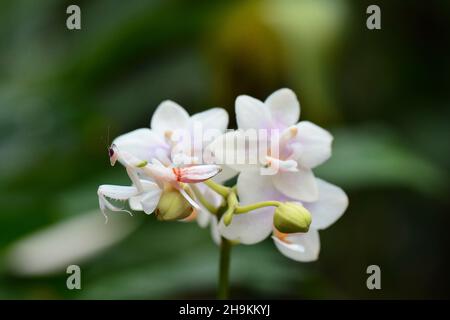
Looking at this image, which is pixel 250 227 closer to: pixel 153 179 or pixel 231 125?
pixel 153 179

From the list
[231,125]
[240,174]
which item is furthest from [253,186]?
[231,125]

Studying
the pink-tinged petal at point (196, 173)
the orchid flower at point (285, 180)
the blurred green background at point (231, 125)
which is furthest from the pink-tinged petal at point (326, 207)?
the blurred green background at point (231, 125)

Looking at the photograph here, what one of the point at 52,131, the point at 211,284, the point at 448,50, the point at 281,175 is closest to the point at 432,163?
the point at 448,50

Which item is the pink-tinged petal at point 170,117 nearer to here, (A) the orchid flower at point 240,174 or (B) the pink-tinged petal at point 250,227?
(A) the orchid flower at point 240,174

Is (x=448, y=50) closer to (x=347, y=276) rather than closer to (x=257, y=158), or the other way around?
(x=347, y=276)

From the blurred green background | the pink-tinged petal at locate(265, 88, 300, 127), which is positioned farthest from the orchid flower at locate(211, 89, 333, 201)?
the blurred green background

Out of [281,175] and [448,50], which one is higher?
[448,50]
